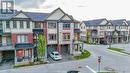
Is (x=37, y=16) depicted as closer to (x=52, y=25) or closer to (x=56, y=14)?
(x=52, y=25)

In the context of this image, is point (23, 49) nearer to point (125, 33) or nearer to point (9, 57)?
point (9, 57)

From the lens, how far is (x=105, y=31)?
3061 inches

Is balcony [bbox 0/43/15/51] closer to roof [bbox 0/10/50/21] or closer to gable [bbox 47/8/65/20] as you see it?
roof [bbox 0/10/50/21]

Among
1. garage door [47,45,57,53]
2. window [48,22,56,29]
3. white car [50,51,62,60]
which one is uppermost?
window [48,22,56,29]

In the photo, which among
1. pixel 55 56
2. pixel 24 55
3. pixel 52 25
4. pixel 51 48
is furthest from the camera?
pixel 51 48

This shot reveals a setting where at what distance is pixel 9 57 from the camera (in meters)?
45.1

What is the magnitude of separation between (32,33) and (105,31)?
3979 centimetres

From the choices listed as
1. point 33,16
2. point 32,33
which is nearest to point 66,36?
point 32,33

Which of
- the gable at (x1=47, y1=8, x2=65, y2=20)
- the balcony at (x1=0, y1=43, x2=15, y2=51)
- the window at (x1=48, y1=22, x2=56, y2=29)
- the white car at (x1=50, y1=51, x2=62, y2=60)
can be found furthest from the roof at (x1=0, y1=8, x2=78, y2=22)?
the white car at (x1=50, y1=51, x2=62, y2=60)

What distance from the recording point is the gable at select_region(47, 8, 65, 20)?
48.8m

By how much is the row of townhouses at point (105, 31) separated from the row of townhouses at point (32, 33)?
26.0m

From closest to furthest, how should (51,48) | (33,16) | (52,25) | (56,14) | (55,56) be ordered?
(55,56)
(33,16)
(52,25)
(56,14)
(51,48)

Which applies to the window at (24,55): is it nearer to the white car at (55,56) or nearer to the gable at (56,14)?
the white car at (55,56)

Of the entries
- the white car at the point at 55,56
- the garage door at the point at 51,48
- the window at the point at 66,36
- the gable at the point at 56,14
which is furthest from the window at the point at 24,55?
the window at the point at 66,36
